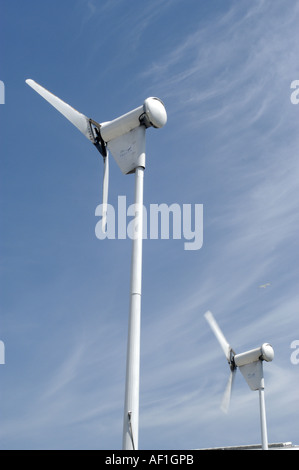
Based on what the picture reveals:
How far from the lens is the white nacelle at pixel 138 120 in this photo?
2253 centimetres

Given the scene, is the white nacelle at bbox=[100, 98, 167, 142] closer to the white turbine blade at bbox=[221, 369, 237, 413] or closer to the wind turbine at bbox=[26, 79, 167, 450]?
the wind turbine at bbox=[26, 79, 167, 450]

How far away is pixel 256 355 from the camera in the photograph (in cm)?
4269

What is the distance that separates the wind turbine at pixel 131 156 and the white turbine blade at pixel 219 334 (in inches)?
966

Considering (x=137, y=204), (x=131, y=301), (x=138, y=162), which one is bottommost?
(x=131, y=301)

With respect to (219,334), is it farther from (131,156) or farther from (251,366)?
(131,156)

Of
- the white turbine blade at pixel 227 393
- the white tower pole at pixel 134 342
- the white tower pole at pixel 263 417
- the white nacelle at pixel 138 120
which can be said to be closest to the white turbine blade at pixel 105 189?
the white nacelle at pixel 138 120

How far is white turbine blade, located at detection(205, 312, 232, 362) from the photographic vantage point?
1768 inches

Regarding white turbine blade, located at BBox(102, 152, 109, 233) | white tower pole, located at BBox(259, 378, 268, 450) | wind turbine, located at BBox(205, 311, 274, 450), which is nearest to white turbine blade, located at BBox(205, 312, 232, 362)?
wind turbine, located at BBox(205, 311, 274, 450)

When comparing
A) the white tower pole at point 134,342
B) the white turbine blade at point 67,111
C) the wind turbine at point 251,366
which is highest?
the white turbine blade at point 67,111

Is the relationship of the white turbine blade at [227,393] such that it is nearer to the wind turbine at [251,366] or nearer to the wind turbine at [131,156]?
the wind turbine at [251,366]
